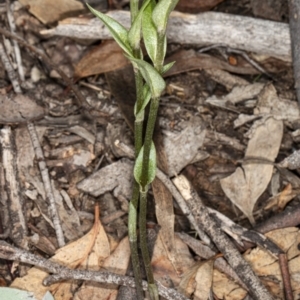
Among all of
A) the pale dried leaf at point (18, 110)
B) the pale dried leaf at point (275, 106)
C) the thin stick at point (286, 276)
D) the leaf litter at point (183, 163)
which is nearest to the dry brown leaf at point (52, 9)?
the leaf litter at point (183, 163)

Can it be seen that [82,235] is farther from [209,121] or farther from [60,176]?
[209,121]

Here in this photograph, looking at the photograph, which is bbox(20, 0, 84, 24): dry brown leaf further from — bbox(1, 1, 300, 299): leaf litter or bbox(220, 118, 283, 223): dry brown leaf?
bbox(220, 118, 283, 223): dry brown leaf

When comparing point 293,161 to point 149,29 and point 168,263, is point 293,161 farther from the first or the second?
point 149,29

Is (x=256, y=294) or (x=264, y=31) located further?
(x=264, y=31)

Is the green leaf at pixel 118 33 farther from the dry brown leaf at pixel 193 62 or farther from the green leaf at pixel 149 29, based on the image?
the dry brown leaf at pixel 193 62

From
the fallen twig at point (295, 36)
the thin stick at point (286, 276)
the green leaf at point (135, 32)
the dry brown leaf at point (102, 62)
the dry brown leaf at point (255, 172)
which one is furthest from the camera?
the dry brown leaf at point (102, 62)

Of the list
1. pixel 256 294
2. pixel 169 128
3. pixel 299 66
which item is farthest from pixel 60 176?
pixel 299 66

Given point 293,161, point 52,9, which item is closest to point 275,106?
point 293,161
